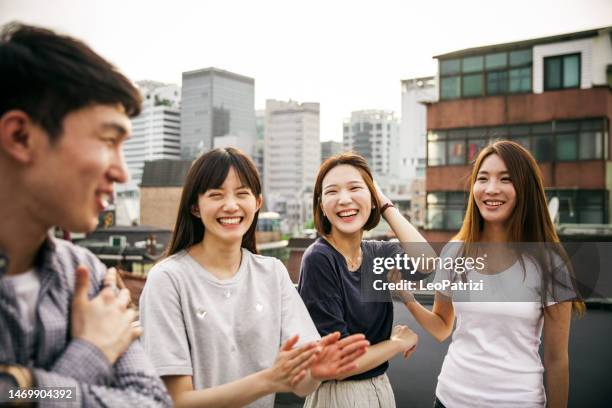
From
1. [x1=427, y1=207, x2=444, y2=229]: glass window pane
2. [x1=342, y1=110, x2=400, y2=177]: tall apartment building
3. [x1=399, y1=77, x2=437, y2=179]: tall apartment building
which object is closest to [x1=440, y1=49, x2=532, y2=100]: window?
[x1=427, y1=207, x2=444, y2=229]: glass window pane

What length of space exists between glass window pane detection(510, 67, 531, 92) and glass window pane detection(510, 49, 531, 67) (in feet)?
0.58

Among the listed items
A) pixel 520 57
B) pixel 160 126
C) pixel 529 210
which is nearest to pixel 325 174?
pixel 529 210

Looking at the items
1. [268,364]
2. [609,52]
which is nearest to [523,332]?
[268,364]

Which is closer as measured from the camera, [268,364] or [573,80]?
[268,364]

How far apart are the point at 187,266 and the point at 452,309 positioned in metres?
1.02

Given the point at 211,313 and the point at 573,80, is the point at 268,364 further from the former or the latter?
the point at 573,80

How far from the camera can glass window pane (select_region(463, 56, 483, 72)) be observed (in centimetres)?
1525

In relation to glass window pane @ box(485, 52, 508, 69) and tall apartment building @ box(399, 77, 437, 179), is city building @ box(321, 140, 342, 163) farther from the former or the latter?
glass window pane @ box(485, 52, 508, 69)

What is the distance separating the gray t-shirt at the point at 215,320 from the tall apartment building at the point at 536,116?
13.3m

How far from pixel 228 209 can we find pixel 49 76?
26.8 inches

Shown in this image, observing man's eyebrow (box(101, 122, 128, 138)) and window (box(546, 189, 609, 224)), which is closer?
man's eyebrow (box(101, 122, 128, 138))

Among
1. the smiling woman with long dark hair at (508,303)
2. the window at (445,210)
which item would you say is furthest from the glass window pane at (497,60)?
the smiling woman with long dark hair at (508,303)

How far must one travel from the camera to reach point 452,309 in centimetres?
185

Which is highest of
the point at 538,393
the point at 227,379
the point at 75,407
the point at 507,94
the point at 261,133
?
the point at 261,133
